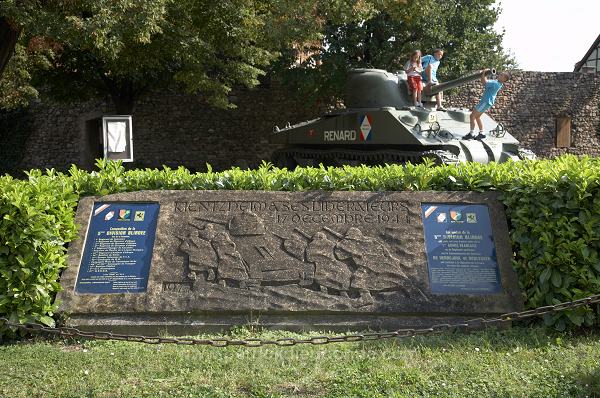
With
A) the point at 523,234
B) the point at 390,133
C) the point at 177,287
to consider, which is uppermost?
the point at 390,133

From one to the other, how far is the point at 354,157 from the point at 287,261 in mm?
8423

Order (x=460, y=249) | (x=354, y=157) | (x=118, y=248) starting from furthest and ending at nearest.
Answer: (x=354, y=157)
(x=118, y=248)
(x=460, y=249)

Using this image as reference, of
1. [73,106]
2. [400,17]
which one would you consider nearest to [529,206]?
[400,17]

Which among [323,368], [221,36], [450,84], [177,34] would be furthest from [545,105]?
[323,368]

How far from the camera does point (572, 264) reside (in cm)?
605

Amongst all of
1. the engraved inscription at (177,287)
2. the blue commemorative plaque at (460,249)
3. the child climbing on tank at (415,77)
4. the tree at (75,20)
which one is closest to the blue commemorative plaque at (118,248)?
the engraved inscription at (177,287)

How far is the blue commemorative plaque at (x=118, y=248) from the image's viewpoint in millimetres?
6426

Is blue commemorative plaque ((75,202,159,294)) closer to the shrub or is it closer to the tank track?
the shrub

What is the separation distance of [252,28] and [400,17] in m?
4.47

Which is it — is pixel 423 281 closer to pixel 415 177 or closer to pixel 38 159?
pixel 415 177

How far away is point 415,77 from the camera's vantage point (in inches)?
595

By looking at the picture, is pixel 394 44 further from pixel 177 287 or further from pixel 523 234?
pixel 177 287

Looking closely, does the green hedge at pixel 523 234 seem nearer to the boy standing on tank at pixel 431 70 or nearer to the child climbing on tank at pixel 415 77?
the child climbing on tank at pixel 415 77

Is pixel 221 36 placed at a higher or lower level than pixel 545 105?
lower
